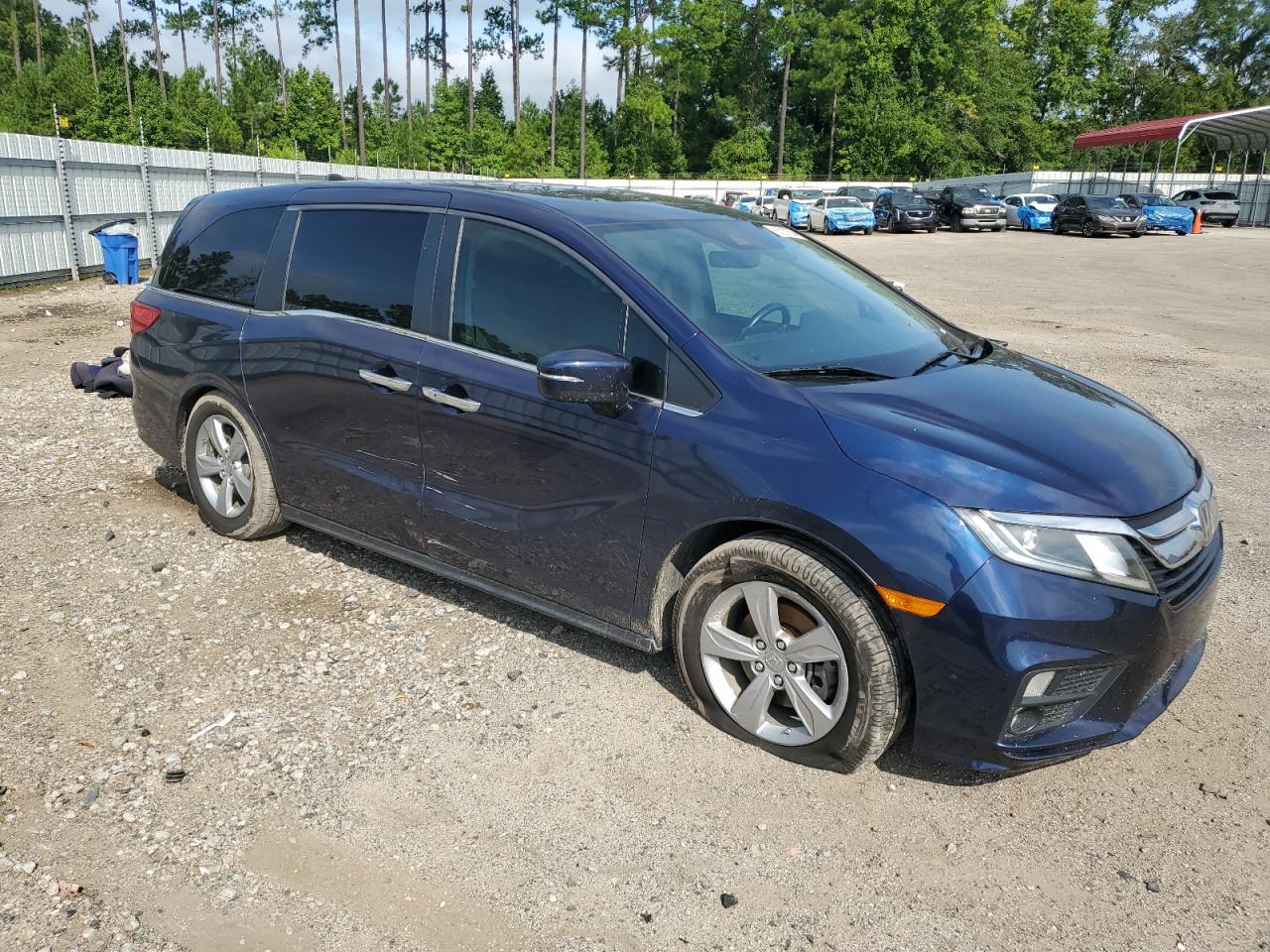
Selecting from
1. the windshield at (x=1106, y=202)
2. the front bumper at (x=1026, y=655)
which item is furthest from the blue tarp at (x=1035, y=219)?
the front bumper at (x=1026, y=655)

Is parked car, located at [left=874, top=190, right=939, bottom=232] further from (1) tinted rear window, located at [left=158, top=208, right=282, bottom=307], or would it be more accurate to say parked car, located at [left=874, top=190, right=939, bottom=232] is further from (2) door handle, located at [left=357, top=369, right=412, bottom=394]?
(2) door handle, located at [left=357, top=369, right=412, bottom=394]

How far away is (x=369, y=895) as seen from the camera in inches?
108

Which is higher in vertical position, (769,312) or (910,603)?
(769,312)

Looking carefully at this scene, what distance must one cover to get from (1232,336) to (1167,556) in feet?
38.5

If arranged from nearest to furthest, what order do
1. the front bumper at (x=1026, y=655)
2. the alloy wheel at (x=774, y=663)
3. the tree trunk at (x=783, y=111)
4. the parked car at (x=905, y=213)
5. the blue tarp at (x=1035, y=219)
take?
the front bumper at (x=1026, y=655)
the alloy wheel at (x=774, y=663)
the parked car at (x=905, y=213)
the blue tarp at (x=1035, y=219)
the tree trunk at (x=783, y=111)

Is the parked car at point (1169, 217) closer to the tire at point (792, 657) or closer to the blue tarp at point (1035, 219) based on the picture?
the blue tarp at point (1035, 219)

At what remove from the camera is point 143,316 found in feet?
17.4

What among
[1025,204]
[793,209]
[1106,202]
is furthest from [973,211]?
[793,209]

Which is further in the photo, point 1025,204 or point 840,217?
point 1025,204

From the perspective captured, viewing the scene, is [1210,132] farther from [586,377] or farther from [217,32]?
[217,32]

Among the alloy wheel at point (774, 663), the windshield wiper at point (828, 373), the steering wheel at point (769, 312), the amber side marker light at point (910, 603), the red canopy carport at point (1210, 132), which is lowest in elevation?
the alloy wheel at point (774, 663)

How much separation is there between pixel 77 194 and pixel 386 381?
15339mm

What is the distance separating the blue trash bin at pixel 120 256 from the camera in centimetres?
1622

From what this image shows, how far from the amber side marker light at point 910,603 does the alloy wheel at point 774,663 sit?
245 mm
